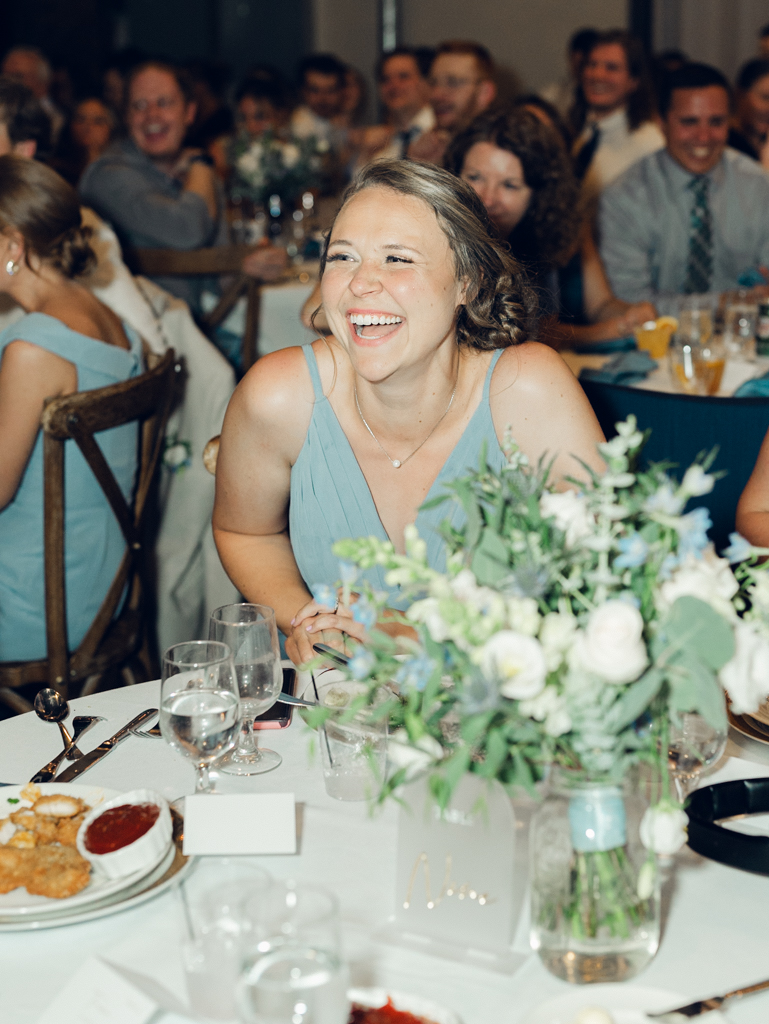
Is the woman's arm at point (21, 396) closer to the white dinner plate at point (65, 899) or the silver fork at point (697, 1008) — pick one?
the white dinner plate at point (65, 899)

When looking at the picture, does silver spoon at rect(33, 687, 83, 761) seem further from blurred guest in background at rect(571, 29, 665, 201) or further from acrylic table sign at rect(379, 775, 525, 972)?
blurred guest in background at rect(571, 29, 665, 201)

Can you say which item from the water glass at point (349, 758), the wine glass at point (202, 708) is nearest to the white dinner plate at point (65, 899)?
the wine glass at point (202, 708)

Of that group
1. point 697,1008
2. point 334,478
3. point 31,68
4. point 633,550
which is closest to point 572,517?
point 633,550

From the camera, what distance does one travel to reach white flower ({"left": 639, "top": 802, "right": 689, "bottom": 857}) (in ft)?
2.86

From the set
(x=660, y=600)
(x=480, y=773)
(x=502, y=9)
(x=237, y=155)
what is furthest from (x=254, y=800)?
(x=502, y=9)

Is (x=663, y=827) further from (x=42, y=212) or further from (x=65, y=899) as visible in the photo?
(x=42, y=212)

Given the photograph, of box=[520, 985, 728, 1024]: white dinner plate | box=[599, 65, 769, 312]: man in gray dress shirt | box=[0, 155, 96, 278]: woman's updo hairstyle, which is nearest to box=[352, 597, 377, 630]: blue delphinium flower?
box=[520, 985, 728, 1024]: white dinner plate

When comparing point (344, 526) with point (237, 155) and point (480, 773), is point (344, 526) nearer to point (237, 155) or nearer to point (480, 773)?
point (480, 773)

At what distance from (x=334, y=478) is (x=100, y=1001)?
121 centimetres

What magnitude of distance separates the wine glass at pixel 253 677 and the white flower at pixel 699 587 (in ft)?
1.91

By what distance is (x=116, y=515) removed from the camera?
95.9 inches

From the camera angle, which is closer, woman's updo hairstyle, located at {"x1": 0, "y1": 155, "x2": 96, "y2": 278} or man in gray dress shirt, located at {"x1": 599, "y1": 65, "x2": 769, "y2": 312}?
woman's updo hairstyle, located at {"x1": 0, "y1": 155, "x2": 96, "y2": 278}

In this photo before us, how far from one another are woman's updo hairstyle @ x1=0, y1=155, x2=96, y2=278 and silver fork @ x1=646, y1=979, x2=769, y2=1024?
2191mm

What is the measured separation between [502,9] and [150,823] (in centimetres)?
1026
